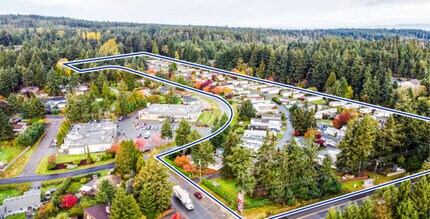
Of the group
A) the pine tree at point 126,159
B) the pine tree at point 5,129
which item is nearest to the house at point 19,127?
the pine tree at point 5,129

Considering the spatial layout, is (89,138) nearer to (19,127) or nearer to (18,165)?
(18,165)

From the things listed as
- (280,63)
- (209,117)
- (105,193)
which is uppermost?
(280,63)

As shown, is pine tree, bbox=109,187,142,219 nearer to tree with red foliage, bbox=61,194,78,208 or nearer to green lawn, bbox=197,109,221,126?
tree with red foliage, bbox=61,194,78,208

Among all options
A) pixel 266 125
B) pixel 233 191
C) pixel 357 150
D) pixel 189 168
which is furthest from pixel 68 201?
pixel 357 150

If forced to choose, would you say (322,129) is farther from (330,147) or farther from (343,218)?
(343,218)

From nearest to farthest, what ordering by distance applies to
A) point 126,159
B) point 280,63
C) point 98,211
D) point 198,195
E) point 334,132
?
point 98,211 → point 198,195 → point 126,159 → point 334,132 → point 280,63
